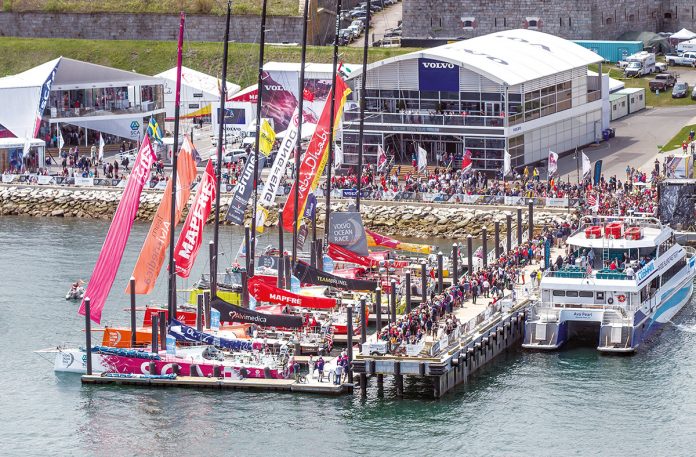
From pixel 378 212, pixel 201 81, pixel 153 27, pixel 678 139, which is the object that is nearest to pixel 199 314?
pixel 378 212

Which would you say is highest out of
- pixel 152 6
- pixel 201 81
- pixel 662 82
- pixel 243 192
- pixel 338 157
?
pixel 152 6

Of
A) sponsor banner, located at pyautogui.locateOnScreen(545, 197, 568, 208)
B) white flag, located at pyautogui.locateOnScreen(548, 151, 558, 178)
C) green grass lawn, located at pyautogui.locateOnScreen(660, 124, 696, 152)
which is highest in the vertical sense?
green grass lawn, located at pyautogui.locateOnScreen(660, 124, 696, 152)

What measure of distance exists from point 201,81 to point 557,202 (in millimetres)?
35856

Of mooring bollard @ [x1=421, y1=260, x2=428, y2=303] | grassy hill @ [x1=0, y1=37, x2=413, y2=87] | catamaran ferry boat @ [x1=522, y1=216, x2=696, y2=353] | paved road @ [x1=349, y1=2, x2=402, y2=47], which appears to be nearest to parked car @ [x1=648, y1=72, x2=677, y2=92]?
grassy hill @ [x1=0, y1=37, x2=413, y2=87]

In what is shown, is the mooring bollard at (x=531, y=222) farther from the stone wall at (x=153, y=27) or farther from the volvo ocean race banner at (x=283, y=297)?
the stone wall at (x=153, y=27)

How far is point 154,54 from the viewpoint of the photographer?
493 feet

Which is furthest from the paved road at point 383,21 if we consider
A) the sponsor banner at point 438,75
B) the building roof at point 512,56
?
the sponsor banner at point 438,75

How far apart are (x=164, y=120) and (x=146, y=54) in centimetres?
1782

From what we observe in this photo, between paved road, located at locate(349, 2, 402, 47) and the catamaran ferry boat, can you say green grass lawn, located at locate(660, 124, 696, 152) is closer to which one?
the catamaran ferry boat

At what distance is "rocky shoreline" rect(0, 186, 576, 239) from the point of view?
107000mm

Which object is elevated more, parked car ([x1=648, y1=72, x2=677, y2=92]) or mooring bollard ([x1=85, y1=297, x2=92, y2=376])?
parked car ([x1=648, y1=72, x2=677, y2=92])

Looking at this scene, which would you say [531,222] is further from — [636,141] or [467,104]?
[636,141]

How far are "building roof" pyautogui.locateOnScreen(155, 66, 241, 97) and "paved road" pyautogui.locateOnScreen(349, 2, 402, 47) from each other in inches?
759

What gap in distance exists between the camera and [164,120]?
134 m
